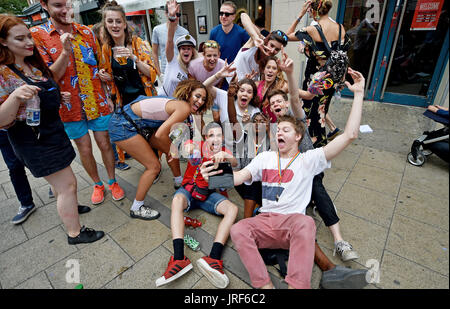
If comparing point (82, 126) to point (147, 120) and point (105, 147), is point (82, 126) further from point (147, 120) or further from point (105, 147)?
point (147, 120)

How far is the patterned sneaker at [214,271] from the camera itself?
1.80 meters

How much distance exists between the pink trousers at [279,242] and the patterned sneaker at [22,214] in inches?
98.3

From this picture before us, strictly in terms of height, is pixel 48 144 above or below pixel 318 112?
above

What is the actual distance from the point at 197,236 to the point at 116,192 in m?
1.34

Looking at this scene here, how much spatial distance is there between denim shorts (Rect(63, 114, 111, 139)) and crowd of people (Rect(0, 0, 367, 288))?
0.01m

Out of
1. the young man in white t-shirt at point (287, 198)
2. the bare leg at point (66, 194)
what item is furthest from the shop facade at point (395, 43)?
the bare leg at point (66, 194)

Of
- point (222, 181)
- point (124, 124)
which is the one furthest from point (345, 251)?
point (124, 124)

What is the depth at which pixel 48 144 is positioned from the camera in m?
1.94

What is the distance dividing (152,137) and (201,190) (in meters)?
0.88

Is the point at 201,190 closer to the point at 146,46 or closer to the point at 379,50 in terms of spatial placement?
the point at 146,46

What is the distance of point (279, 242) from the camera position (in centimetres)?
188

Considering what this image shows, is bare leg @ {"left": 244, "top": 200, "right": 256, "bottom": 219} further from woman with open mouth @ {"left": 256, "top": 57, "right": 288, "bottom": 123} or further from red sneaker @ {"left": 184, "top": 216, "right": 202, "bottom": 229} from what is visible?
woman with open mouth @ {"left": 256, "top": 57, "right": 288, "bottom": 123}
